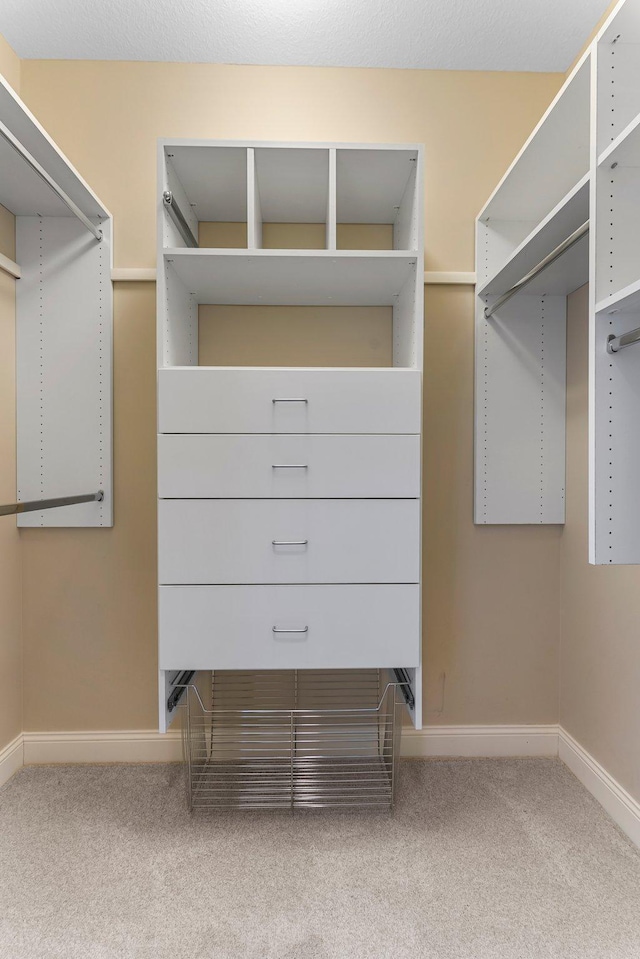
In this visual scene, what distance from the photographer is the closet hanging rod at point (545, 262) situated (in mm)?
1400

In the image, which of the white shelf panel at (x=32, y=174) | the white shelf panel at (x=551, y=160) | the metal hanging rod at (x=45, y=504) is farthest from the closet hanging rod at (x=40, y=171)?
the white shelf panel at (x=551, y=160)

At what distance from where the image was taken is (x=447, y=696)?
2094 mm

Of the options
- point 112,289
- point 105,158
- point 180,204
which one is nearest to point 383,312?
point 180,204

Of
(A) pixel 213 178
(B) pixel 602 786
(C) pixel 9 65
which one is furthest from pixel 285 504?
(C) pixel 9 65

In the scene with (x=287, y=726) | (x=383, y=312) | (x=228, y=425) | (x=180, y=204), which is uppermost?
(x=180, y=204)

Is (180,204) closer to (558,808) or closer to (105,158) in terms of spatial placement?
(105,158)

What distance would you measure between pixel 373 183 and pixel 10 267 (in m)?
1.24

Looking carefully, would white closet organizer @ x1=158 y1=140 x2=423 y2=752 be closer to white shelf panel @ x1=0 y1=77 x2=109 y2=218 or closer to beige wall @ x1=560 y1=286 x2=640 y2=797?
white shelf panel @ x1=0 y1=77 x2=109 y2=218

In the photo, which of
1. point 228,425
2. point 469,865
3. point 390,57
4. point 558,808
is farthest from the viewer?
point 390,57

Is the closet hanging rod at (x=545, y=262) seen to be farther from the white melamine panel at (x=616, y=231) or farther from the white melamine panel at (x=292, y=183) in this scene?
the white melamine panel at (x=292, y=183)

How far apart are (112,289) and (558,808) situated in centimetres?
227

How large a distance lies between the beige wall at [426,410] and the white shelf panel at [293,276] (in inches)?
10.9

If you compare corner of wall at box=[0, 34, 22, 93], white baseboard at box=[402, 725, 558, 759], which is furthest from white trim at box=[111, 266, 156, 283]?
white baseboard at box=[402, 725, 558, 759]

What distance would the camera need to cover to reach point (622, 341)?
1168 millimetres
